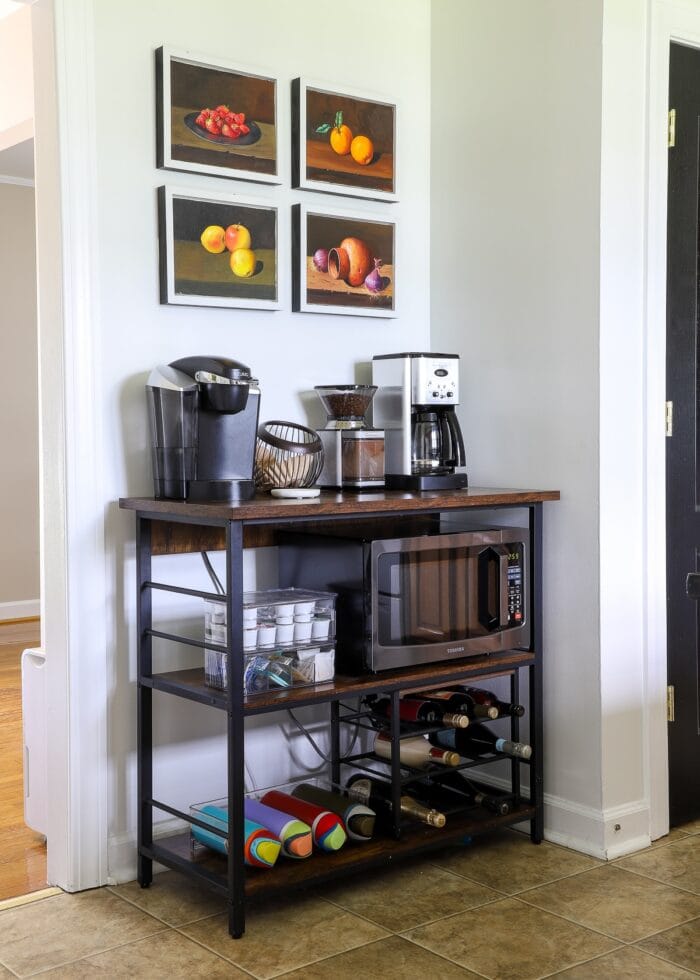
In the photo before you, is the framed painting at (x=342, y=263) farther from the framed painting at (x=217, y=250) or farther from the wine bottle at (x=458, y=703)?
the wine bottle at (x=458, y=703)

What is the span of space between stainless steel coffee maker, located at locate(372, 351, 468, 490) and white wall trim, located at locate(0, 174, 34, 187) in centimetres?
406

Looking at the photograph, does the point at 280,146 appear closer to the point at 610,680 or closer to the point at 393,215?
the point at 393,215

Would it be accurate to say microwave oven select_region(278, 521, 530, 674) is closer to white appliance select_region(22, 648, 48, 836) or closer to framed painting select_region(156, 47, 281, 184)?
white appliance select_region(22, 648, 48, 836)

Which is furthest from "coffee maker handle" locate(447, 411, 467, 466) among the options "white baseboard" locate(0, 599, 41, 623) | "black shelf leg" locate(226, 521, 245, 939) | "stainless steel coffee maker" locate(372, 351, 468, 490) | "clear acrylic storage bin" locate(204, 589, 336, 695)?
"white baseboard" locate(0, 599, 41, 623)

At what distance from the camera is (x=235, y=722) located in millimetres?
2254

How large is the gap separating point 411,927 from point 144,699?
2.68ft

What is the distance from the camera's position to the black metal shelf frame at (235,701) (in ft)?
7.41

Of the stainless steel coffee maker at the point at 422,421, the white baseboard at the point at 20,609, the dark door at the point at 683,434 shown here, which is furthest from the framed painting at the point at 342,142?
the white baseboard at the point at 20,609

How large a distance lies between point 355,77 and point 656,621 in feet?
5.76

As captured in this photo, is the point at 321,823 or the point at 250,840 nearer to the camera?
the point at 250,840

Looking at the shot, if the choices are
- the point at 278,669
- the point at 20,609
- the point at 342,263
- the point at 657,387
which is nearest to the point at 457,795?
the point at 278,669

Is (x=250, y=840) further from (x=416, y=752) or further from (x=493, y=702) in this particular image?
(x=493, y=702)

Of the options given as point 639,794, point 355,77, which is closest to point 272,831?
point 639,794

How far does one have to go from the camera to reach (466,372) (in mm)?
3170
